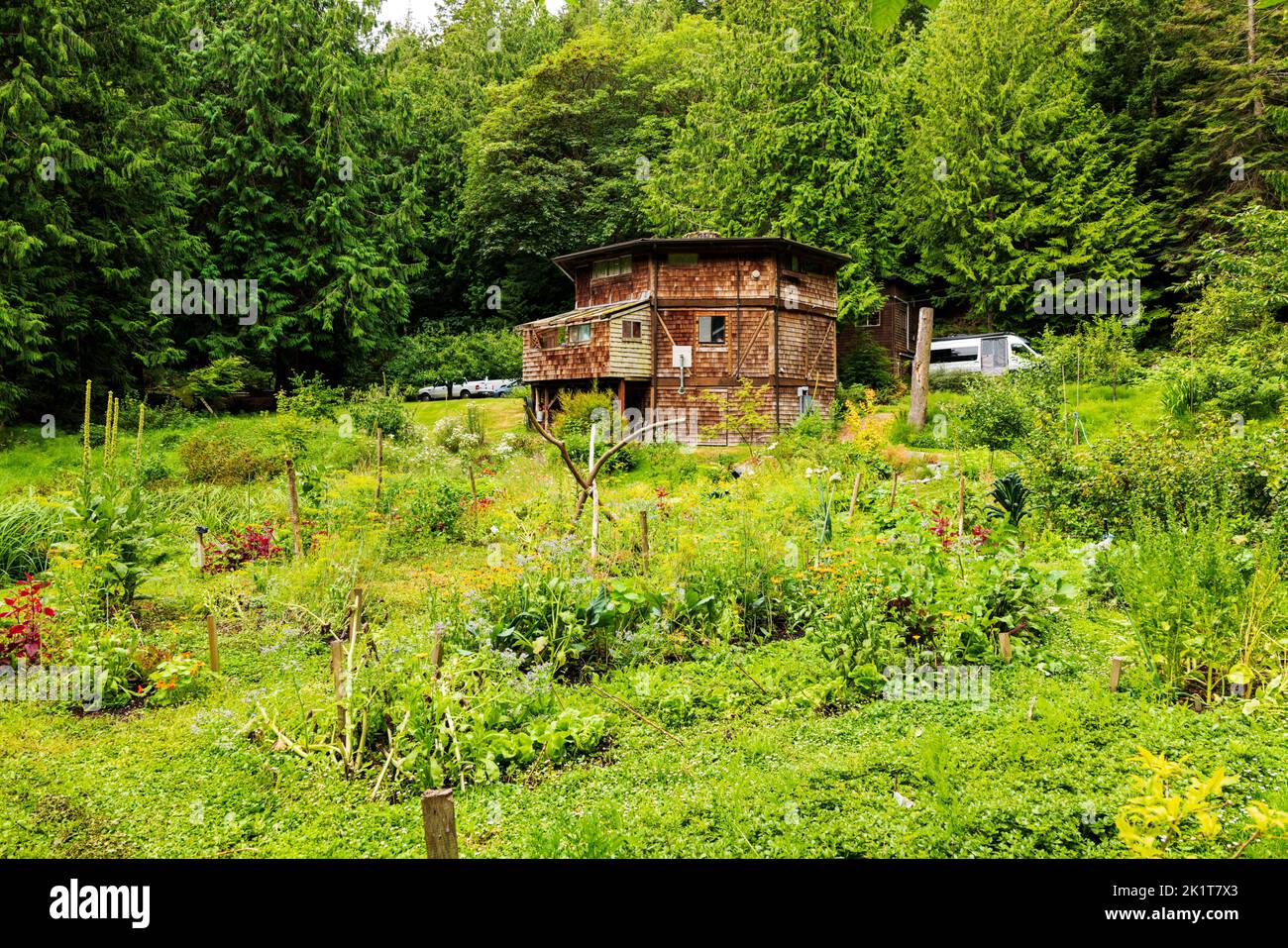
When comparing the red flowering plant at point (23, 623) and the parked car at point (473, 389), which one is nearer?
the red flowering plant at point (23, 623)

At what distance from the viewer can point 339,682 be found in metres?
4.51

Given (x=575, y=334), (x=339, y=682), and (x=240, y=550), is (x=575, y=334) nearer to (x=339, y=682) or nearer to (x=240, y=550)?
(x=240, y=550)

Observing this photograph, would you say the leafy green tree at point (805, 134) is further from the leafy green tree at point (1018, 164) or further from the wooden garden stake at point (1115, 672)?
the wooden garden stake at point (1115, 672)

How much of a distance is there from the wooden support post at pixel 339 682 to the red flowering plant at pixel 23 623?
116 inches

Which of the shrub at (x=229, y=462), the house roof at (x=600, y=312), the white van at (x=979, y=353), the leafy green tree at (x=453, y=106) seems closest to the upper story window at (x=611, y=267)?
the house roof at (x=600, y=312)

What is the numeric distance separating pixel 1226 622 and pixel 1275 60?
28.7 meters

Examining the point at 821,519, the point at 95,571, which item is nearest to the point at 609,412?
the point at 821,519

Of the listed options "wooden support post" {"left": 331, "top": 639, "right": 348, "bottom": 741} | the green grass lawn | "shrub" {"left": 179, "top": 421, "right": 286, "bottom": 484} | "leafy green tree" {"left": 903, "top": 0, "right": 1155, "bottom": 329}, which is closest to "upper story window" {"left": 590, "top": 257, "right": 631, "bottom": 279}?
"leafy green tree" {"left": 903, "top": 0, "right": 1155, "bottom": 329}

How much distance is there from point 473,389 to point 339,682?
109 feet

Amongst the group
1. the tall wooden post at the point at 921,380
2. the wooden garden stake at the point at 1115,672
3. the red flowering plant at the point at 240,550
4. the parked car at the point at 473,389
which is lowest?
the wooden garden stake at the point at 1115,672

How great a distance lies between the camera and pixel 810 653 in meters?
5.97

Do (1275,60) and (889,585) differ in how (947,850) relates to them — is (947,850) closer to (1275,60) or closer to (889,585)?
(889,585)

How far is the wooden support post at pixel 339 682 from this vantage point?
4434mm

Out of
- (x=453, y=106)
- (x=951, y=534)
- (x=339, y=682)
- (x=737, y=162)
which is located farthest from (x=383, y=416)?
(x=453, y=106)
